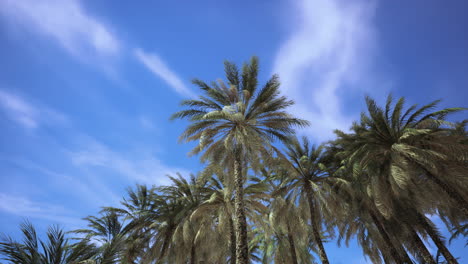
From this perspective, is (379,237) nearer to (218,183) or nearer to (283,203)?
(283,203)

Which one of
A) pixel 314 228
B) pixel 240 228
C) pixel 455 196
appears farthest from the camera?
pixel 314 228

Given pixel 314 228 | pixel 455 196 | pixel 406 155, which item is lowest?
pixel 455 196

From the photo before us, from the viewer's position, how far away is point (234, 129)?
53.2ft

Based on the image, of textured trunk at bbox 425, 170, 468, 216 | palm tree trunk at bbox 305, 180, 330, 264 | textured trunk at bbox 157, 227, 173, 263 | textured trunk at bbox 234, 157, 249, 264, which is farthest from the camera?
textured trunk at bbox 157, 227, 173, 263

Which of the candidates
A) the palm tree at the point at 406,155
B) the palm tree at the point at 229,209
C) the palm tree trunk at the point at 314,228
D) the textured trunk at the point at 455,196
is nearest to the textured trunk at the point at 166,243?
the palm tree at the point at 229,209

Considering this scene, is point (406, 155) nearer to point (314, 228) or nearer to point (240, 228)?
point (314, 228)

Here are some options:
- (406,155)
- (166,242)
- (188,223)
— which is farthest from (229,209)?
(406,155)

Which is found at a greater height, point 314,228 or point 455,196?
point 314,228

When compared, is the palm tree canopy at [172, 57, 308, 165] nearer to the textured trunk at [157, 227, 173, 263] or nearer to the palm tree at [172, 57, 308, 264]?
the palm tree at [172, 57, 308, 264]

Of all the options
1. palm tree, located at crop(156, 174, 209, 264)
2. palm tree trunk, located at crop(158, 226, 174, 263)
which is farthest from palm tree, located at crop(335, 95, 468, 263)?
palm tree trunk, located at crop(158, 226, 174, 263)

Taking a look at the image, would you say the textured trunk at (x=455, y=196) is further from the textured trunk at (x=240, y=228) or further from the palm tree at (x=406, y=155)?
the textured trunk at (x=240, y=228)

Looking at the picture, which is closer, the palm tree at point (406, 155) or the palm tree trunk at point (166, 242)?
the palm tree at point (406, 155)

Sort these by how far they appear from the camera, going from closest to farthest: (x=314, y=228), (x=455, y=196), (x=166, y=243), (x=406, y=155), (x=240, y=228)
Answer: (x=240, y=228), (x=455, y=196), (x=406, y=155), (x=314, y=228), (x=166, y=243)

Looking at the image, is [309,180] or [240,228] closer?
[240,228]
